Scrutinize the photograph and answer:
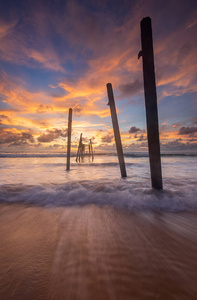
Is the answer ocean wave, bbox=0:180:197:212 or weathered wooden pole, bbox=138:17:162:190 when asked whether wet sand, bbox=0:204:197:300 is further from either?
weathered wooden pole, bbox=138:17:162:190

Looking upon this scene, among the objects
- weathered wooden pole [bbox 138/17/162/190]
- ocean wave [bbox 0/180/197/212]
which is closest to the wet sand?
ocean wave [bbox 0/180/197/212]

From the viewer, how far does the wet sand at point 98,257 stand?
102 centimetres

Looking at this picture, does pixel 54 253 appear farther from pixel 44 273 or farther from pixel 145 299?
pixel 145 299

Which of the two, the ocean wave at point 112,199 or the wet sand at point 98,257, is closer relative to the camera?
the wet sand at point 98,257

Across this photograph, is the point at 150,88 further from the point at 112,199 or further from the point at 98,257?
the point at 98,257

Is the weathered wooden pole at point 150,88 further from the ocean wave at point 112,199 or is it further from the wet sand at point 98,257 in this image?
the wet sand at point 98,257

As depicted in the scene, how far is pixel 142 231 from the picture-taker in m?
1.91

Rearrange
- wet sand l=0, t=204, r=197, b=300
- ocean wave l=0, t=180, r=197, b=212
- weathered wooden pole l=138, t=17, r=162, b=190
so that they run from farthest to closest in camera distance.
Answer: weathered wooden pole l=138, t=17, r=162, b=190
ocean wave l=0, t=180, r=197, b=212
wet sand l=0, t=204, r=197, b=300

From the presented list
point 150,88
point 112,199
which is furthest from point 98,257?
point 150,88

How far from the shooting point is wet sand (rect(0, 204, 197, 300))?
1.02 meters

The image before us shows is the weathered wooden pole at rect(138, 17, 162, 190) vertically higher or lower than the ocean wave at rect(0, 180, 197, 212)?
higher

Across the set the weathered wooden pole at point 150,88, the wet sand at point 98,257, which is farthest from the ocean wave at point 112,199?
the weathered wooden pole at point 150,88

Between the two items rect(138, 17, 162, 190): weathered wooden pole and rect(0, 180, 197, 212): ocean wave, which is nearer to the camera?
rect(0, 180, 197, 212): ocean wave

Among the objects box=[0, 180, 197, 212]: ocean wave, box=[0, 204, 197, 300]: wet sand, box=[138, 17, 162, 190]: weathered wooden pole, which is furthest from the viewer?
box=[138, 17, 162, 190]: weathered wooden pole
